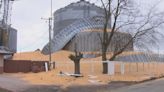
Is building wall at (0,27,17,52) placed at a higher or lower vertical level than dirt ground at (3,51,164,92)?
higher

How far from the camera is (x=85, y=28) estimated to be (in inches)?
4146

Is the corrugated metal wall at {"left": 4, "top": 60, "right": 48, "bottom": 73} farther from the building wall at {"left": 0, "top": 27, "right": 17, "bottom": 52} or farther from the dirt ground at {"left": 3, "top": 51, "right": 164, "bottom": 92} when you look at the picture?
the building wall at {"left": 0, "top": 27, "right": 17, "bottom": 52}

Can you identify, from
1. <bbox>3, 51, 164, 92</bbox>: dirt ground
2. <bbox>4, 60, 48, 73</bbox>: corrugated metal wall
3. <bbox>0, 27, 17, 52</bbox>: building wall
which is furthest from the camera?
<bbox>0, 27, 17, 52</bbox>: building wall

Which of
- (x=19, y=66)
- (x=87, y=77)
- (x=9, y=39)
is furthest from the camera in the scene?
(x=9, y=39)

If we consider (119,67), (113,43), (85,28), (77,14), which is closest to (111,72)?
(119,67)

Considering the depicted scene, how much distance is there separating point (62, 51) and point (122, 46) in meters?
48.1

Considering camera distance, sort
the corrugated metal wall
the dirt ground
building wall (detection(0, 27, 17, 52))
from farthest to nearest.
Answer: building wall (detection(0, 27, 17, 52))
the corrugated metal wall
the dirt ground

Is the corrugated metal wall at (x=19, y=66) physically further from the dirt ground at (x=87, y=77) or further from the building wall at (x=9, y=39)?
the building wall at (x=9, y=39)

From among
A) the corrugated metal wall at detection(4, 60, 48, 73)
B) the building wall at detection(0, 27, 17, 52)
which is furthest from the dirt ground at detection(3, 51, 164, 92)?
the building wall at detection(0, 27, 17, 52)

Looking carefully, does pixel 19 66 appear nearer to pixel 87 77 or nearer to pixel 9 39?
pixel 87 77

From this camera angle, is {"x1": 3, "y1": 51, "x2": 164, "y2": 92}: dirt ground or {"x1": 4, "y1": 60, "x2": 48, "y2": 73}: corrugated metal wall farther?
{"x1": 4, "y1": 60, "x2": 48, "y2": 73}: corrugated metal wall

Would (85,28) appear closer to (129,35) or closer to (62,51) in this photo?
(62,51)

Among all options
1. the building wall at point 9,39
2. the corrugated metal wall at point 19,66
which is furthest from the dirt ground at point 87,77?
the building wall at point 9,39

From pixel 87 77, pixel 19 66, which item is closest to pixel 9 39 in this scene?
pixel 19 66
